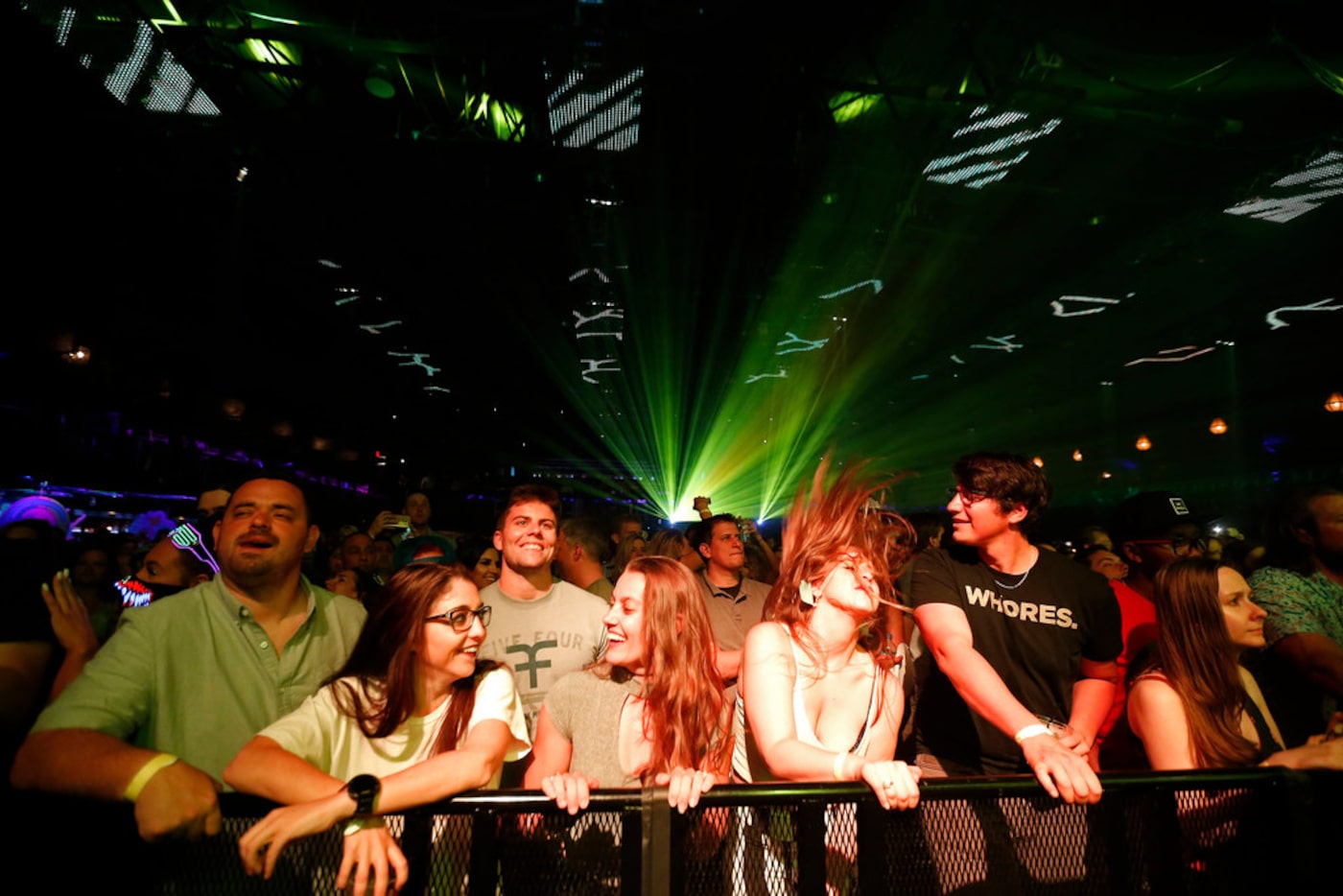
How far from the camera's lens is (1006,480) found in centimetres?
215

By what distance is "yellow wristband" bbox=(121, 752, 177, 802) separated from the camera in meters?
1.20

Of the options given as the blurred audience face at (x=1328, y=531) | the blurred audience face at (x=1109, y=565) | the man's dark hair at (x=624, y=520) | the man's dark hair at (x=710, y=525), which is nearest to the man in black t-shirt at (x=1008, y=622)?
the blurred audience face at (x=1328, y=531)

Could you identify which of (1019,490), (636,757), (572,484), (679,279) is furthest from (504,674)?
(572,484)

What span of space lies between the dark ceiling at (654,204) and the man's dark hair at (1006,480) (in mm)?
3725

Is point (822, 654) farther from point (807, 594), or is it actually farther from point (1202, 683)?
point (1202, 683)

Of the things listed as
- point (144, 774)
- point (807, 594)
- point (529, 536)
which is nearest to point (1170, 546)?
point (807, 594)

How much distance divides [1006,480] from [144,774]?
Answer: 243 cm

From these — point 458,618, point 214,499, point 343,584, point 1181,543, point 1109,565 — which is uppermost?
Answer: point 214,499

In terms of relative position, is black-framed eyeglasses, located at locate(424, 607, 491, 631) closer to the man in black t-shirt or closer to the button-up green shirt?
the button-up green shirt

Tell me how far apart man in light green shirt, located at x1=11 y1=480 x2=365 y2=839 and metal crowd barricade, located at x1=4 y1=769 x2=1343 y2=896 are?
0.29 ft

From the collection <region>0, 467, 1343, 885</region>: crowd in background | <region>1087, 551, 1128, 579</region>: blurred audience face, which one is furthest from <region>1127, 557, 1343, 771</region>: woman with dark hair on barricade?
<region>1087, 551, 1128, 579</region>: blurred audience face

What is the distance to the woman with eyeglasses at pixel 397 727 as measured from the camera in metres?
1.19

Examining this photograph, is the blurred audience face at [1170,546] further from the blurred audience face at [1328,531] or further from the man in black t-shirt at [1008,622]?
the man in black t-shirt at [1008,622]

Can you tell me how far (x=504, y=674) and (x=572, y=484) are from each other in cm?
2083
